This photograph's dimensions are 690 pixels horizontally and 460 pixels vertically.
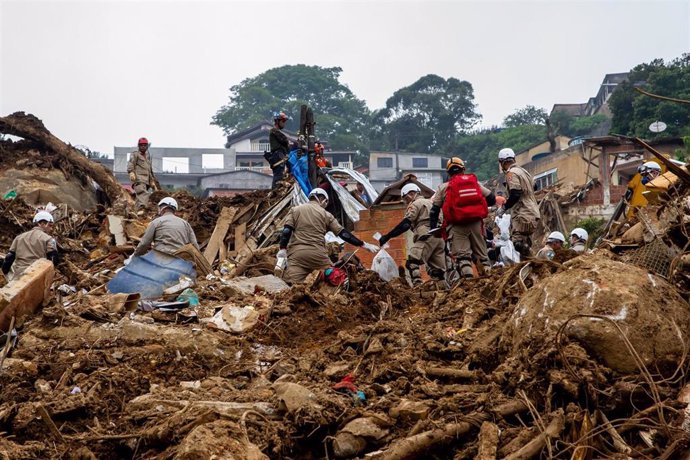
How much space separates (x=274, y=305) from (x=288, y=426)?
3501 millimetres

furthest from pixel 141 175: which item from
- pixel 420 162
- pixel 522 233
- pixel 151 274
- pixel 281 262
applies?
pixel 420 162

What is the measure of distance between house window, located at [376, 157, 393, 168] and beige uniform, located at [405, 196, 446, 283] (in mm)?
44412

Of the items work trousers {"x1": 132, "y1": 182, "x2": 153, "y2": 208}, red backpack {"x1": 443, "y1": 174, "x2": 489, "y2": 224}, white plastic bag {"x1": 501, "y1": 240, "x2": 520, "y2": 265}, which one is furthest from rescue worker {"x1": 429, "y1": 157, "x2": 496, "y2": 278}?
work trousers {"x1": 132, "y1": 182, "x2": 153, "y2": 208}

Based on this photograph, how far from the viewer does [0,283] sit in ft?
42.3

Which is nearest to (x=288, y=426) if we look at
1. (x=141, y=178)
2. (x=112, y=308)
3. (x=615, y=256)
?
(x=615, y=256)

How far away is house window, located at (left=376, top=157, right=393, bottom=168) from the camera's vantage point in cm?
5553

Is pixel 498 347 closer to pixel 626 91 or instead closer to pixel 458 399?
pixel 458 399

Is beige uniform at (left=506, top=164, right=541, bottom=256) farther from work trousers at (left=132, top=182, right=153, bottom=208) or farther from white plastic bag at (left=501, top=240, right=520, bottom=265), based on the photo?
work trousers at (left=132, top=182, right=153, bottom=208)

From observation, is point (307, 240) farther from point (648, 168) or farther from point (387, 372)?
point (387, 372)

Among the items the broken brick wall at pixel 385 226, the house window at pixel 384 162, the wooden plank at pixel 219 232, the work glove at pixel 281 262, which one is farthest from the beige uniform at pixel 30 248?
the house window at pixel 384 162

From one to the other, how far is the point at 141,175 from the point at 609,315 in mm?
12492

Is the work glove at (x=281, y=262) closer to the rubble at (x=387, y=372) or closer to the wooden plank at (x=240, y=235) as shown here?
the rubble at (x=387, y=372)

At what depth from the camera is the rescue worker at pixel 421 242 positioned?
10.9m

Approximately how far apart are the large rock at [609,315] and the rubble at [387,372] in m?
0.01
